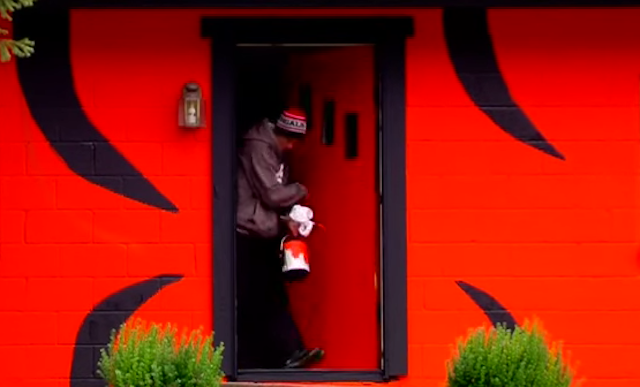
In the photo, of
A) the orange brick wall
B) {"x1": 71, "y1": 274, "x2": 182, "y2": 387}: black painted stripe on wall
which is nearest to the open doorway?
the orange brick wall

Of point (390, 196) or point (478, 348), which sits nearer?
point (478, 348)

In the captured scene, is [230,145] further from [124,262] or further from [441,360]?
[441,360]

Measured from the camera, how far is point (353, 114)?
877 cm

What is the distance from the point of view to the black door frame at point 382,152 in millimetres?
8188

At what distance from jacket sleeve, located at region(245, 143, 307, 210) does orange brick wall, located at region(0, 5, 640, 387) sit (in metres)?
0.36

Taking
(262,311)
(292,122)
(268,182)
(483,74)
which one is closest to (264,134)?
(292,122)

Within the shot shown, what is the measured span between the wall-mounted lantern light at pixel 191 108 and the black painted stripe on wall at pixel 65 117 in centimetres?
39

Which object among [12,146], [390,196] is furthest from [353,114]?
[12,146]

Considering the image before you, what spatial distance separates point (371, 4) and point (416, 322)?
1764mm

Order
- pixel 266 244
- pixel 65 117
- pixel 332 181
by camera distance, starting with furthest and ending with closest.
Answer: pixel 332 181 → pixel 266 244 → pixel 65 117

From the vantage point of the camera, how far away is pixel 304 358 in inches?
338

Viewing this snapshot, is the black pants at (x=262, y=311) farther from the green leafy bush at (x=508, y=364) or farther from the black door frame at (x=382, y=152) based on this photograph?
the green leafy bush at (x=508, y=364)

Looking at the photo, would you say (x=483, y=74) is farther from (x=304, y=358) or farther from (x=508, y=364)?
(x=508, y=364)

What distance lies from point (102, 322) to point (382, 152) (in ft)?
5.91
